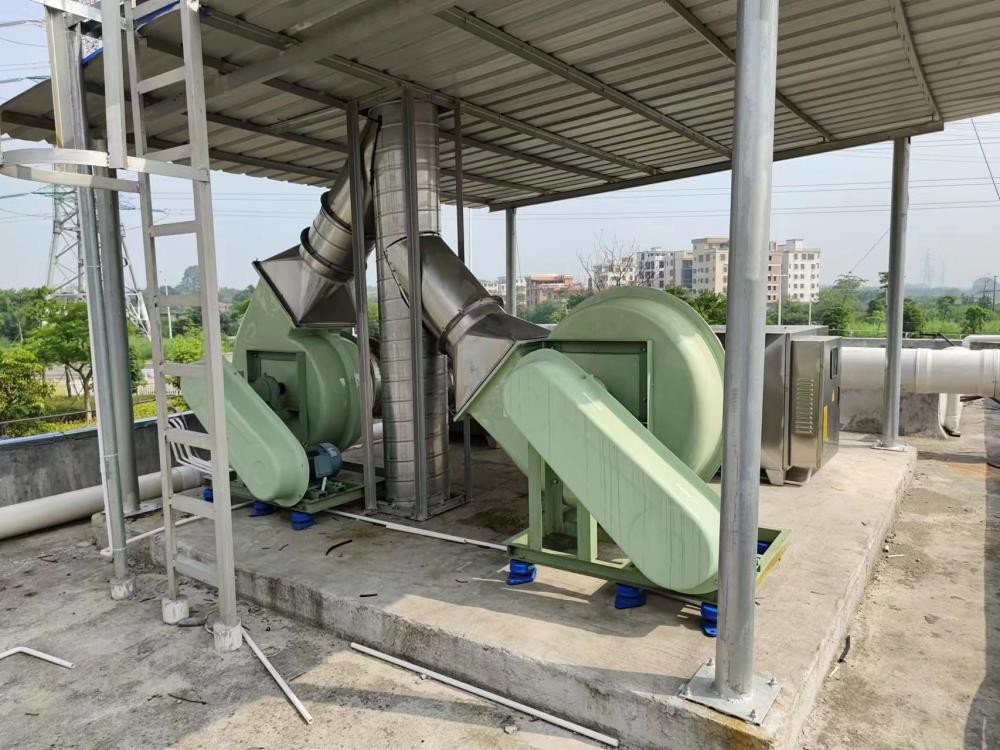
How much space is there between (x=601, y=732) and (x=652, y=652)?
45 centimetres

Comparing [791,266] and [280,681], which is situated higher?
[791,266]

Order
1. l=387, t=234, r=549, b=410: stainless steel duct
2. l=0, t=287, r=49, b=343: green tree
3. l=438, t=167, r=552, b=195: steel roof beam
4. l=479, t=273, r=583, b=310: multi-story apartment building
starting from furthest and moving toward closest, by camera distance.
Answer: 1. l=479, t=273, r=583, b=310: multi-story apartment building
2. l=0, t=287, r=49, b=343: green tree
3. l=438, t=167, r=552, b=195: steel roof beam
4. l=387, t=234, r=549, b=410: stainless steel duct

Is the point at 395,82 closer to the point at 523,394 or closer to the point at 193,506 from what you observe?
the point at 523,394

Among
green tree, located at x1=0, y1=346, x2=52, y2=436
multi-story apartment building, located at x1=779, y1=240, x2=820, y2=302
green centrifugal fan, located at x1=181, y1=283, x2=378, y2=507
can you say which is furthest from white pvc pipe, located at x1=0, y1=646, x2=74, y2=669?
multi-story apartment building, located at x1=779, y1=240, x2=820, y2=302

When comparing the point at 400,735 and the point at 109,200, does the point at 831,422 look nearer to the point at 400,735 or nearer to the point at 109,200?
the point at 400,735

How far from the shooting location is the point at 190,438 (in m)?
4.00

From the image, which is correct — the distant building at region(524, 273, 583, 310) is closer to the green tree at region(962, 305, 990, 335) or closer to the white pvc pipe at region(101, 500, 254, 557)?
the green tree at region(962, 305, 990, 335)

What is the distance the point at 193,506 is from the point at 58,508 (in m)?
Result: 3.30

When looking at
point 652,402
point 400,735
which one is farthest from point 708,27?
point 400,735

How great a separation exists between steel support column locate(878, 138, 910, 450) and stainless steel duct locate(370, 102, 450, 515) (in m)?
4.93

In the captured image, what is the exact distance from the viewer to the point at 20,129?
603 centimetres

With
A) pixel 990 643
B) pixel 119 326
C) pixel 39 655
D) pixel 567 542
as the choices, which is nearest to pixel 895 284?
pixel 990 643

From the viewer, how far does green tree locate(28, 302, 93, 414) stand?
15.9m

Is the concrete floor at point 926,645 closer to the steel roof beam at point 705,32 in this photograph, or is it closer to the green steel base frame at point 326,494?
the steel roof beam at point 705,32
